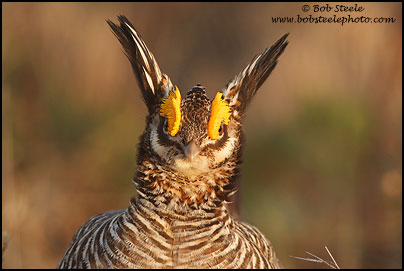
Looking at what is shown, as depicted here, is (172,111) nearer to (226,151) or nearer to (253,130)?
(226,151)

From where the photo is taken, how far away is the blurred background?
18.7ft

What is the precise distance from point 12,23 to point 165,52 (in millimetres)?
1750

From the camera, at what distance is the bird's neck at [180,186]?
299 cm

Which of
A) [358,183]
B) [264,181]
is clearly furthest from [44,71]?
[358,183]

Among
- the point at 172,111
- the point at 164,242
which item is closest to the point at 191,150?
the point at 172,111

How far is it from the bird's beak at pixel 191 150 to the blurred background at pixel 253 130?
8.76 feet

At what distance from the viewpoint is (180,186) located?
2990 millimetres

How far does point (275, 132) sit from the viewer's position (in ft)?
22.7

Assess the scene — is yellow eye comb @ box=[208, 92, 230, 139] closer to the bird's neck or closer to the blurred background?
the bird's neck

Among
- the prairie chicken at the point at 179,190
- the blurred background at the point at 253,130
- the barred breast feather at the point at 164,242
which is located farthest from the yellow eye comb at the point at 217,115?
the blurred background at the point at 253,130

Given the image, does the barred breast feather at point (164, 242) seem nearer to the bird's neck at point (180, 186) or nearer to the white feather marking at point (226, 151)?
the bird's neck at point (180, 186)

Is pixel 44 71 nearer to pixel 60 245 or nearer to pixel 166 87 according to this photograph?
pixel 60 245

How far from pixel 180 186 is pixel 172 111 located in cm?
34

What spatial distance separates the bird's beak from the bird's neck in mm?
206
